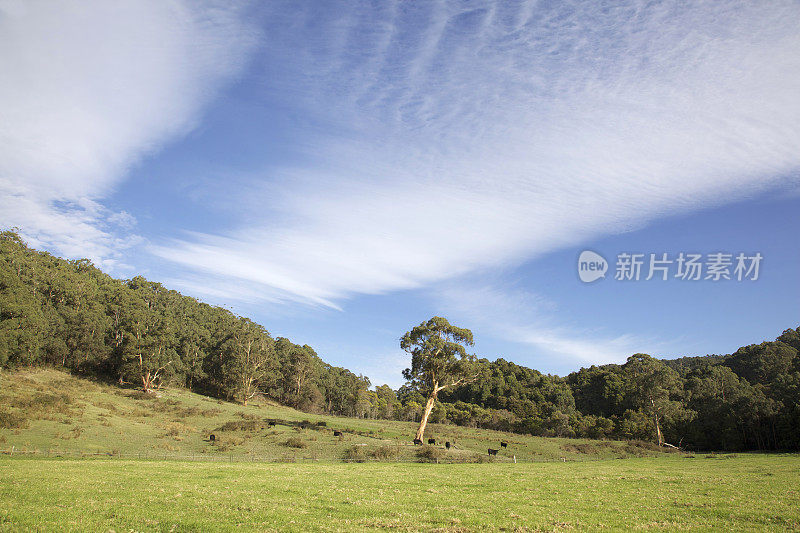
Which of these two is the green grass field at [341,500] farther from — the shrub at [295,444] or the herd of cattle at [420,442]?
the herd of cattle at [420,442]

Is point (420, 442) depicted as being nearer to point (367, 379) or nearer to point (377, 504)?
point (377, 504)

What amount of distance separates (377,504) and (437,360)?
48957 mm

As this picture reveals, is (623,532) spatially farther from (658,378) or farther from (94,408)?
(658,378)

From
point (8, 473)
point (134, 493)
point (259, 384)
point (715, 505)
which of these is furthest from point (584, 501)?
point (259, 384)

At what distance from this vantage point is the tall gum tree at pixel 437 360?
64.4 m

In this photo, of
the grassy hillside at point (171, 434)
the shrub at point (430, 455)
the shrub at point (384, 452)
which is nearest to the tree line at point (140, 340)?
the grassy hillside at point (171, 434)

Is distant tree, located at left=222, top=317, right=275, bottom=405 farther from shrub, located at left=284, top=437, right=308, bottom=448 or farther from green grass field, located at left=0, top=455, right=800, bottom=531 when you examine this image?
green grass field, located at left=0, top=455, right=800, bottom=531

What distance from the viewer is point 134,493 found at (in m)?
17.0

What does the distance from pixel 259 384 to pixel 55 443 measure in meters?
79.9

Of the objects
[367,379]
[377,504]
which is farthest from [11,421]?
[367,379]

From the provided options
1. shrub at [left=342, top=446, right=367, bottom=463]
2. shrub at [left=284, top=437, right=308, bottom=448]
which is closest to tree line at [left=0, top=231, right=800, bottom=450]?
shrub at [left=342, top=446, right=367, bottom=463]

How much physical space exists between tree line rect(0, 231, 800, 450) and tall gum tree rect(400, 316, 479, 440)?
0.66 ft

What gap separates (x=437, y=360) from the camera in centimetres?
6438

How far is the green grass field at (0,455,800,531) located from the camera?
40.3ft
